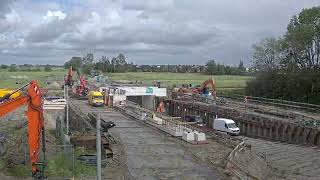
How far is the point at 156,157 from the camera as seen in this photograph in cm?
3466

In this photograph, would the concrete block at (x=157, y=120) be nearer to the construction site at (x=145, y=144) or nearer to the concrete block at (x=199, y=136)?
the construction site at (x=145, y=144)

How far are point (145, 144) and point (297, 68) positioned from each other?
63370mm

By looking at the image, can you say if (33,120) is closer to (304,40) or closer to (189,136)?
(189,136)

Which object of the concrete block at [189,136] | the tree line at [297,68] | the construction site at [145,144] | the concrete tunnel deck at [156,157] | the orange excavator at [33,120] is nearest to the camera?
the orange excavator at [33,120]

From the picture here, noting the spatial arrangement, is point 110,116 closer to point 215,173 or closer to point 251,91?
point 215,173

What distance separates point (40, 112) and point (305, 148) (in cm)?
3178

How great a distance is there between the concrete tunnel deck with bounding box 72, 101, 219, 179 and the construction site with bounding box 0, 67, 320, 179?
59mm

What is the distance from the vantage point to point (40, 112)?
28.7m

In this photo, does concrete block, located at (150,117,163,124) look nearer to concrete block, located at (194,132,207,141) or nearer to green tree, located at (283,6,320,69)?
concrete block, located at (194,132,207,141)

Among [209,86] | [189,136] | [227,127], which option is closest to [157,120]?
[189,136]

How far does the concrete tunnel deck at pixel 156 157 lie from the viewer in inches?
1173

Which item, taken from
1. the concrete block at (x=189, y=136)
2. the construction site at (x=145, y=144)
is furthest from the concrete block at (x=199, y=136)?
the concrete block at (x=189, y=136)

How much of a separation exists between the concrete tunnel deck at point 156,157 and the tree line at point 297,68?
5003 centimetres

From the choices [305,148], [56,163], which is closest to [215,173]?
[56,163]
